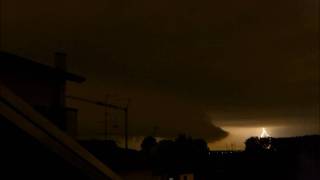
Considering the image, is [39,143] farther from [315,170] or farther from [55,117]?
[315,170]

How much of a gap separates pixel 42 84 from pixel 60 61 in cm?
103

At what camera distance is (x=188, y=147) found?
1254 inches

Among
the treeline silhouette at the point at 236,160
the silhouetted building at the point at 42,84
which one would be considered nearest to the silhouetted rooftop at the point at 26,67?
the silhouetted building at the point at 42,84

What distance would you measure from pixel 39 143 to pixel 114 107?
16219mm

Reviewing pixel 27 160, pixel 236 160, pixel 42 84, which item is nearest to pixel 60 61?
pixel 42 84

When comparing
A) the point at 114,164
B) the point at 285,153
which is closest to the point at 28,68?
the point at 114,164

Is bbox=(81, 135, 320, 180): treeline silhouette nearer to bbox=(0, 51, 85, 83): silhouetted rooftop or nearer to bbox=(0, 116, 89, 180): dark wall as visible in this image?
bbox=(0, 51, 85, 83): silhouetted rooftop

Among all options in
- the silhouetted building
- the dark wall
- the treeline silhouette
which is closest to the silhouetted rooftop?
the silhouetted building

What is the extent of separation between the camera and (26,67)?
12.6 m

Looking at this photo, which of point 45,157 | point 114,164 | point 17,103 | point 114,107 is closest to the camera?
point 17,103

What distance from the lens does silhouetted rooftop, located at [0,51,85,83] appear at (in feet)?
39.7

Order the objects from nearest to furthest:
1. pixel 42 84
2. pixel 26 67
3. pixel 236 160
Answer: pixel 26 67, pixel 42 84, pixel 236 160

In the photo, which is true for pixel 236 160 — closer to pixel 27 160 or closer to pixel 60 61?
pixel 60 61

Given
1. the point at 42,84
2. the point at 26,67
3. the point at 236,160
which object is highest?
the point at 26,67
